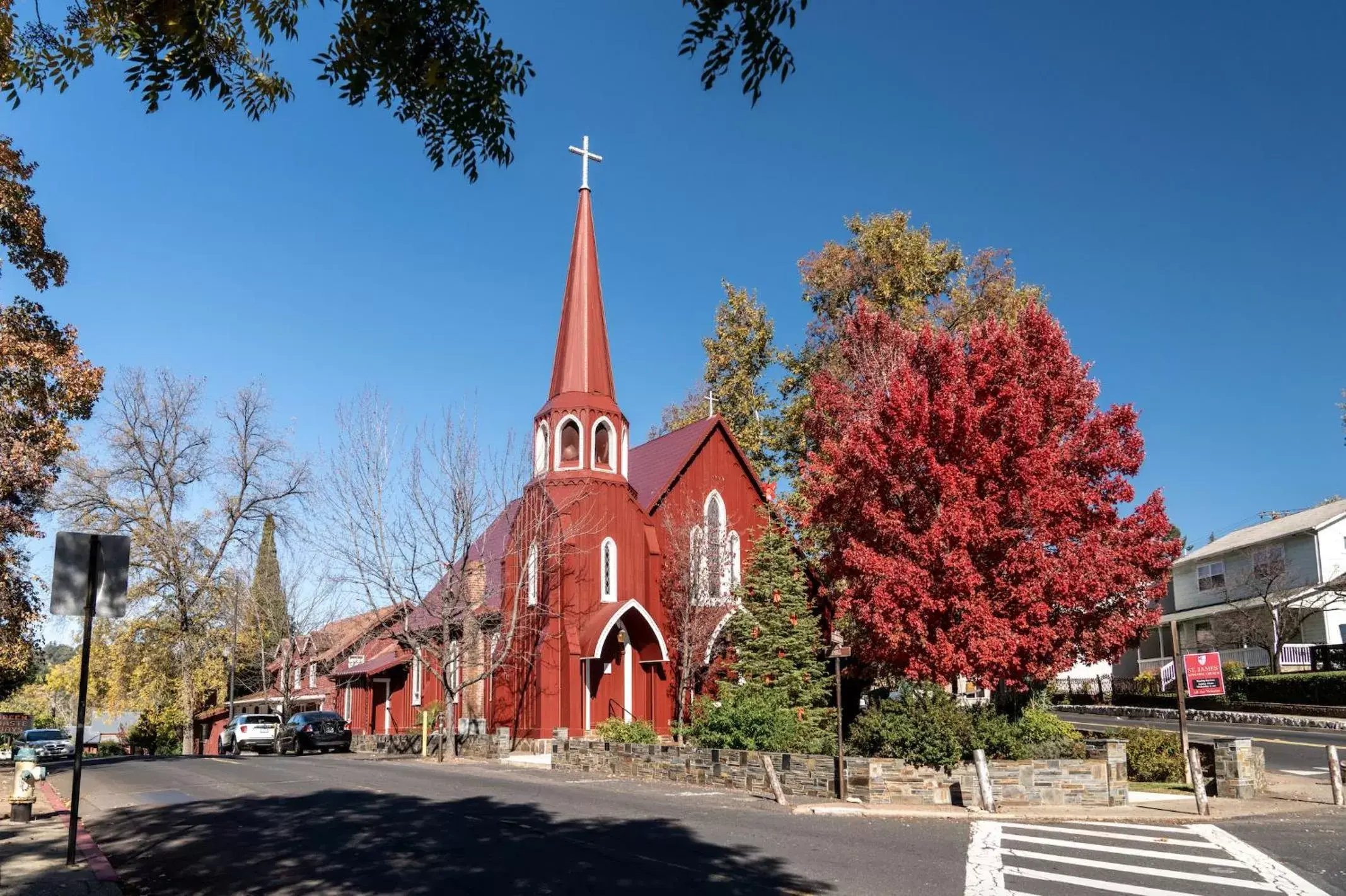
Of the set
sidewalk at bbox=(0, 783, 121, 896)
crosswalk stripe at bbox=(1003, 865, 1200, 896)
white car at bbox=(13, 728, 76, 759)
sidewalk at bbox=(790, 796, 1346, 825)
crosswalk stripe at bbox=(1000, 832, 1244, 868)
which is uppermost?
sidewalk at bbox=(0, 783, 121, 896)

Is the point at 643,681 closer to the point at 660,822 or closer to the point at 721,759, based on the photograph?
the point at 721,759

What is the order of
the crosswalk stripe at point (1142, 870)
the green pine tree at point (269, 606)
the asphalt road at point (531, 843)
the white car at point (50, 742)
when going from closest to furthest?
the asphalt road at point (531, 843) → the crosswalk stripe at point (1142, 870) → the white car at point (50, 742) → the green pine tree at point (269, 606)

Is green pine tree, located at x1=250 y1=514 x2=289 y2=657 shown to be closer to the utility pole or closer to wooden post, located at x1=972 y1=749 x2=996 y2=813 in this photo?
the utility pole

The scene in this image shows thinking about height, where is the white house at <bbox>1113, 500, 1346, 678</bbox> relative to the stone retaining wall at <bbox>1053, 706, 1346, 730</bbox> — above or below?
above

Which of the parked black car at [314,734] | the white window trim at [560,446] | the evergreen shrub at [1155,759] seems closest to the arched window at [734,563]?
the white window trim at [560,446]

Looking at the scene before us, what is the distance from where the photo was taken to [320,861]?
32.8 feet

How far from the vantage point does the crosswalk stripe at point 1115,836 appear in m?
12.5

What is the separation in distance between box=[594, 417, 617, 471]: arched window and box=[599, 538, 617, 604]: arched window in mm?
2323

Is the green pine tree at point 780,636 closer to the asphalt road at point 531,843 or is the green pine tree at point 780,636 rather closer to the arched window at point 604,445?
the arched window at point 604,445

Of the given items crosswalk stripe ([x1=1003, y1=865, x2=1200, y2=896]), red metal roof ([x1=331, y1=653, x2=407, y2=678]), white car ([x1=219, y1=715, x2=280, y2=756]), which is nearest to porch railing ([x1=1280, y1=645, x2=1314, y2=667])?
red metal roof ([x1=331, y1=653, x2=407, y2=678])

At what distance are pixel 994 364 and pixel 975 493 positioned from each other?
9.20 feet

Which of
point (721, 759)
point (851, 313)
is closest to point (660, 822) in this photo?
point (721, 759)

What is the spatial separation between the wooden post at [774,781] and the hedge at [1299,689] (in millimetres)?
26213

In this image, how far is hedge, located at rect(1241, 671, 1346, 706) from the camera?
33.6 metres
